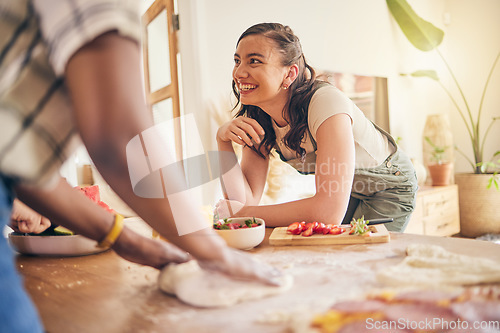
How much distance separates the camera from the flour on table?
56cm

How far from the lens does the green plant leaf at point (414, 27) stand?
12.2 ft

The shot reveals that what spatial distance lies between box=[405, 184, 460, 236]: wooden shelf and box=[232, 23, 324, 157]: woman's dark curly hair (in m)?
2.09

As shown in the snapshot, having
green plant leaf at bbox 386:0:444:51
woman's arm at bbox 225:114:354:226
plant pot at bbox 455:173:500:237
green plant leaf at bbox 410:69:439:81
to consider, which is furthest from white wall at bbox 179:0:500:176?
woman's arm at bbox 225:114:354:226

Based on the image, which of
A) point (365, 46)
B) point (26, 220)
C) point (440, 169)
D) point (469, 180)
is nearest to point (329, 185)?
point (26, 220)

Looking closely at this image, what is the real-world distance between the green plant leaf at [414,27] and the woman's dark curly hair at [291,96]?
2655mm

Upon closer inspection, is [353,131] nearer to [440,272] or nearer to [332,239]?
[332,239]

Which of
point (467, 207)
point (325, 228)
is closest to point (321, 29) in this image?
point (467, 207)

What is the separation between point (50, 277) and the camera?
0.72m

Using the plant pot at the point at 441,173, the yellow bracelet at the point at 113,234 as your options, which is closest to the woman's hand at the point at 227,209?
the yellow bracelet at the point at 113,234

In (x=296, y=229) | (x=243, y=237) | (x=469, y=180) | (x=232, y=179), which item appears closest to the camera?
(x=243, y=237)

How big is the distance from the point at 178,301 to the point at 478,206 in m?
4.04

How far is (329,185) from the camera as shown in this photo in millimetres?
1109

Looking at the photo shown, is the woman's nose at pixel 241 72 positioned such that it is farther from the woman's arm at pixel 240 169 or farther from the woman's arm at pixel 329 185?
the woman's arm at pixel 329 185

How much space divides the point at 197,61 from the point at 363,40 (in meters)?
1.82
